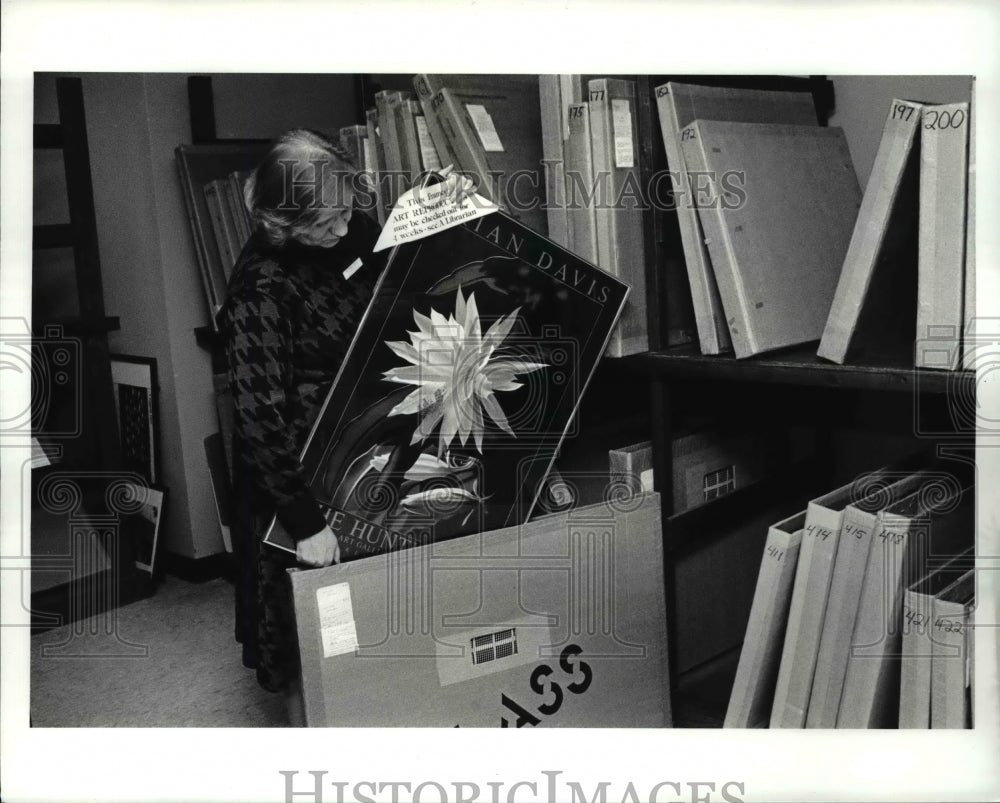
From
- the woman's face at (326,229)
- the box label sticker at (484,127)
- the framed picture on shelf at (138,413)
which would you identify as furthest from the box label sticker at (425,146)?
the framed picture on shelf at (138,413)

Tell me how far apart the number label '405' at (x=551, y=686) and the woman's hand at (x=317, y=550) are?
365 mm

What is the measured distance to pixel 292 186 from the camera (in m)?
1.50

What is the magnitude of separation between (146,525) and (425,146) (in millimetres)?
1603

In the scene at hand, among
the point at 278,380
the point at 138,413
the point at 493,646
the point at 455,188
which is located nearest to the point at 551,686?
the point at 493,646

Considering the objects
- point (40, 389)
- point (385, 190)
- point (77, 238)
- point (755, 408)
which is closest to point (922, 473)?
point (755, 408)

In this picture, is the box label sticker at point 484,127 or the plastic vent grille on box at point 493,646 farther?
the box label sticker at point 484,127

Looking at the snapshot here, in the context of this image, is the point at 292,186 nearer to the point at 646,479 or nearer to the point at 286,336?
the point at 286,336

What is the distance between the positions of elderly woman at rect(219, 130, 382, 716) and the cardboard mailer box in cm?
12

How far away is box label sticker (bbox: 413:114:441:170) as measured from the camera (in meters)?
1.71

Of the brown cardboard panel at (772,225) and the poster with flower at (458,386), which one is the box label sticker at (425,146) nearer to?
the poster with flower at (458,386)

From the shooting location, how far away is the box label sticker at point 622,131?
1.51 metres

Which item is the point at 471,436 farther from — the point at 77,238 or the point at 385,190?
the point at 77,238

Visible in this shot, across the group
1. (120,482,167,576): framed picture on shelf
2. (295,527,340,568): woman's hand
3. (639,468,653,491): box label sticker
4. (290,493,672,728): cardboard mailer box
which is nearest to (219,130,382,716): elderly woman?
(295,527,340,568): woman's hand

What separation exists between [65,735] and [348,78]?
85.7 inches
